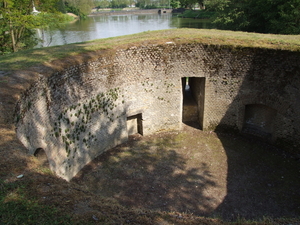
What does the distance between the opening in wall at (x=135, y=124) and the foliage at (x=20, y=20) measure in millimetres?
10284

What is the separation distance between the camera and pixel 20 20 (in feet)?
53.9

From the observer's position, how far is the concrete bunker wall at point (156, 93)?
330 inches

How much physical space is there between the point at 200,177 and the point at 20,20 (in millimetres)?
15746

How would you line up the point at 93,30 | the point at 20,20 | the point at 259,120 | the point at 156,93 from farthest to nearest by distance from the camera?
the point at 93,30 → the point at 20,20 → the point at 156,93 → the point at 259,120

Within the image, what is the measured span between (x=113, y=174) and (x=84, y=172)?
1119mm

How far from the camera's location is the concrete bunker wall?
838 centimetres

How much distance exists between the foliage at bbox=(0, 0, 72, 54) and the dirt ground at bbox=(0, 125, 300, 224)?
12259mm

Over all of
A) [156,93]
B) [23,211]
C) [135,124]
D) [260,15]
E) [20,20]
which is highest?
[260,15]

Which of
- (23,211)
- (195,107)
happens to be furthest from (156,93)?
(23,211)

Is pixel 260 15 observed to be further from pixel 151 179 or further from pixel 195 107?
pixel 151 179

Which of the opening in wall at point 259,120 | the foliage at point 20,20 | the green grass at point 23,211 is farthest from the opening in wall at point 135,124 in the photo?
the foliage at point 20,20

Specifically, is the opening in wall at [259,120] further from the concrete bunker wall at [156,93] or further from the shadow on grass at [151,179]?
the shadow on grass at [151,179]

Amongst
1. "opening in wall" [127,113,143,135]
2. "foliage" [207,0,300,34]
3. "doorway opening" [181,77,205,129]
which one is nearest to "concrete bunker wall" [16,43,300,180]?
"opening in wall" [127,113,143,135]

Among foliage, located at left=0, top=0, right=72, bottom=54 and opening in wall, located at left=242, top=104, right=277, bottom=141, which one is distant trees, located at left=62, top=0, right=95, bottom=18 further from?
opening in wall, located at left=242, top=104, right=277, bottom=141
